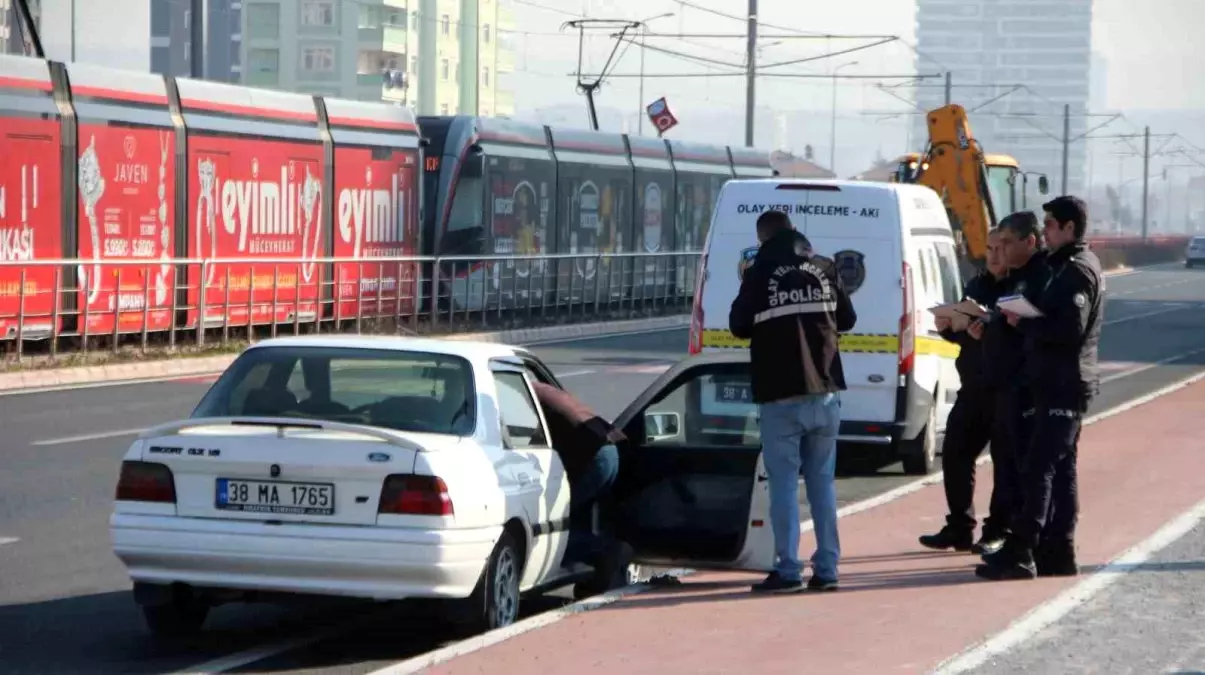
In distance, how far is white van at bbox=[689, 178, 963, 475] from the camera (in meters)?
14.5

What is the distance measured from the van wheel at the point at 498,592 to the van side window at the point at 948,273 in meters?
8.19

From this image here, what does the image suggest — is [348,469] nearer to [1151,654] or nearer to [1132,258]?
[1151,654]

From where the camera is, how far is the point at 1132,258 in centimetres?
9281

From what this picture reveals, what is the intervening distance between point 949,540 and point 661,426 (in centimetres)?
188

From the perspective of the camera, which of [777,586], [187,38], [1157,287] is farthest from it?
[187,38]

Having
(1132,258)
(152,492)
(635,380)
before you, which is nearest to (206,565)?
(152,492)

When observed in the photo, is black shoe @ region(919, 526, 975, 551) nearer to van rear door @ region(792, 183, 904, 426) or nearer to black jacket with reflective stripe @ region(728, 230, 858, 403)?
black jacket with reflective stripe @ region(728, 230, 858, 403)

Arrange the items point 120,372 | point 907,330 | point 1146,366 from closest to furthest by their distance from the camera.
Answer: point 907,330 < point 120,372 < point 1146,366

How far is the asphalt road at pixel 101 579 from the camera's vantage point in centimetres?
802

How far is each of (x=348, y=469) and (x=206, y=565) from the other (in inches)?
27.2

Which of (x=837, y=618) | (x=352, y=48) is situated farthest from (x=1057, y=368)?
(x=352, y=48)

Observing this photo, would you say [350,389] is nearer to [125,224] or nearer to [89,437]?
[89,437]

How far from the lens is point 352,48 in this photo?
112 m

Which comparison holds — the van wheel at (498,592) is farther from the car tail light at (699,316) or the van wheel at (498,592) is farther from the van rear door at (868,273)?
the van rear door at (868,273)
